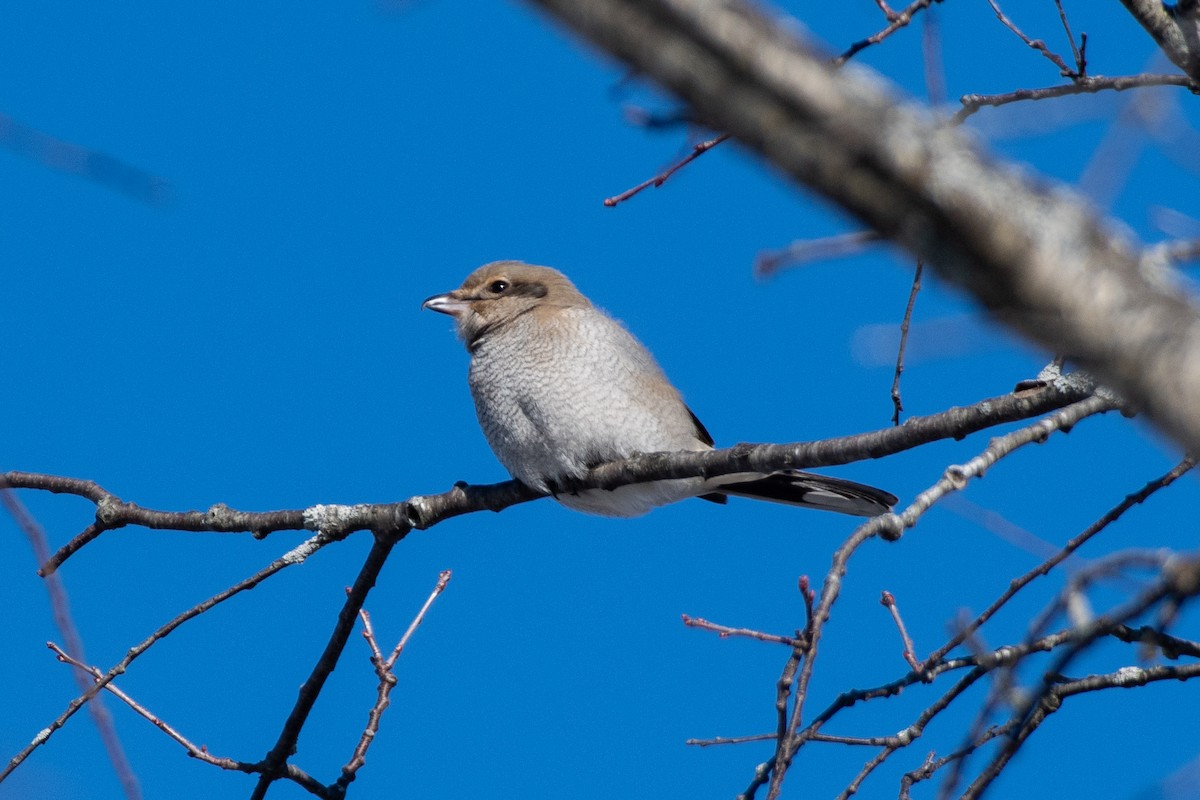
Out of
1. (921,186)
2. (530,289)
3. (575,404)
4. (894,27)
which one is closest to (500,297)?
(530,289)

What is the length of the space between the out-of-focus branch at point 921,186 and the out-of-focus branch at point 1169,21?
1791 millimetres

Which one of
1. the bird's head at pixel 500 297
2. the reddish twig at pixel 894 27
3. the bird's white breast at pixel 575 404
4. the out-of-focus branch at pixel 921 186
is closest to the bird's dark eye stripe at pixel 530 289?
the bird's head at pixel 500 297

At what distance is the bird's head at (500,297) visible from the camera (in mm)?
5191

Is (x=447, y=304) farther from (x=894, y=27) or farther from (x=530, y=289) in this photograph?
(x=894, y=27)

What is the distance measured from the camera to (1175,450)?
102 centimetres

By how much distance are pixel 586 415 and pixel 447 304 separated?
1.22m

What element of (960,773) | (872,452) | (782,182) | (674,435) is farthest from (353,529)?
(782,182)

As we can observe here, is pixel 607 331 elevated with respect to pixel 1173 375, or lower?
elevated

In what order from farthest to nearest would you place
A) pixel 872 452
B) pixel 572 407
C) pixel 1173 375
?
1. pixel 572 407
2. pixel 872 452
3. pixel 1173 375

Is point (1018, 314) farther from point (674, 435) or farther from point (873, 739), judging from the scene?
point (674, 435)

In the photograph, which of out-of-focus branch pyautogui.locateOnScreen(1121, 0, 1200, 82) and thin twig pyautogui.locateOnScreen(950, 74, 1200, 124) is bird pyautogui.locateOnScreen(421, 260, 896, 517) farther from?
out-of-focus branch pyautogui.locateOnScreen(1121, 0, 1200, 82)

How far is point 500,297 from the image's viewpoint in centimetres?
532

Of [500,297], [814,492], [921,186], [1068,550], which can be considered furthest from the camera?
[500,297]

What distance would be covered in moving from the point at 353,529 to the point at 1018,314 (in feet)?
10.2
